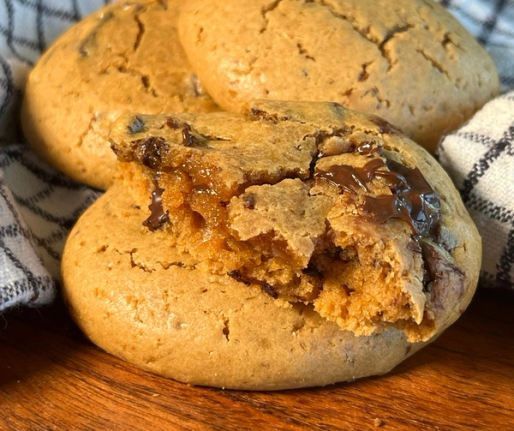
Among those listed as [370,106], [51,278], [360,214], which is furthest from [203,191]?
[370,106]

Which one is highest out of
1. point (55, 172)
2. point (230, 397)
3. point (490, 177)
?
point (490, 177)

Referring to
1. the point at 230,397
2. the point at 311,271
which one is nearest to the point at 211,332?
the point at 230,397

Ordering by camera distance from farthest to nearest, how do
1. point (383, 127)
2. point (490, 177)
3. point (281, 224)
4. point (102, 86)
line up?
point (102, 86) < point (490, 177) < point (383, 127) < point (281, 224)

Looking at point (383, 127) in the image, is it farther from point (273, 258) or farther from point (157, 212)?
point (157, 212)

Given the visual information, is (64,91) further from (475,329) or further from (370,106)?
(475,329)

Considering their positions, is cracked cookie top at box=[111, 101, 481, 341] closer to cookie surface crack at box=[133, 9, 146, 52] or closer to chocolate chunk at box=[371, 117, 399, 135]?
chocolate chunk at box=[371, 117, 399, 135]

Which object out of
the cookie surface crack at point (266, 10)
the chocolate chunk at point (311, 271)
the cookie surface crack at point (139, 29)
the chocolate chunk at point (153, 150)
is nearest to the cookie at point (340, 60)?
the cookie surface crack at point (266, 10)

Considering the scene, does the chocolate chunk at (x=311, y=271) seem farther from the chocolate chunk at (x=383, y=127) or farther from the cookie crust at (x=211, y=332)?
the chocolate chunk at (x=383, y=127)
